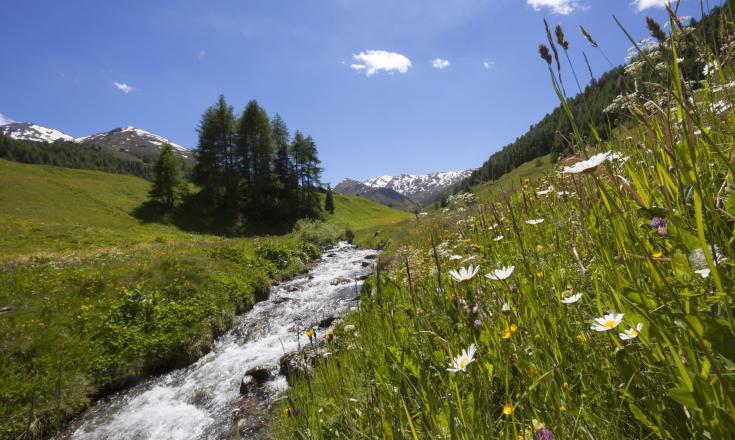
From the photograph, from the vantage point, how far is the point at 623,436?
1.22 metres

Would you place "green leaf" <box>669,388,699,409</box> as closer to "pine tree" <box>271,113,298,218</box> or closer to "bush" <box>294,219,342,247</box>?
"bush" <box>294,219,342,247</box>

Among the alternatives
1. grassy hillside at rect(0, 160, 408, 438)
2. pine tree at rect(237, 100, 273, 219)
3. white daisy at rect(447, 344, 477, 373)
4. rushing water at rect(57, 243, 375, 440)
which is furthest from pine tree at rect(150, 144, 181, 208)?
white daisy at rect(447, 344, 477, 373)

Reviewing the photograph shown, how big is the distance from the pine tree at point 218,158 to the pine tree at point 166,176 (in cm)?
364

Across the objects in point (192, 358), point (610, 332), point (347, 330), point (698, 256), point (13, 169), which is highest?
point (13, 169)

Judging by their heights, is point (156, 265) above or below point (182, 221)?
below

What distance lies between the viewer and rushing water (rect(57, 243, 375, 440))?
233 inches

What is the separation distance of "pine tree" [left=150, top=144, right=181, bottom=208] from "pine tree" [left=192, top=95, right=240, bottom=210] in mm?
3641

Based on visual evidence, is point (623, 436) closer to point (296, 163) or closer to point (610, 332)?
point (610, 332)

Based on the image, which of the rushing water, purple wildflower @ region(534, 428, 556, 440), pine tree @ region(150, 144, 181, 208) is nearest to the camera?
purple wildflower @ region(534, 428, 556, 440)

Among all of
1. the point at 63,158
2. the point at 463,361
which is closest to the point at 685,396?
the point at 463,361

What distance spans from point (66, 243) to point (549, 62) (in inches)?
1072

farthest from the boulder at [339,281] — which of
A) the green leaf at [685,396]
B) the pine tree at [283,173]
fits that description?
the pine tree at [283,173]

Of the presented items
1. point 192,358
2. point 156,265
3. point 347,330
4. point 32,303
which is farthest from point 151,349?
point 347,330

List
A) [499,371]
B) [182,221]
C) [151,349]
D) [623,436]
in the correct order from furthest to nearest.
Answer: [182,221], [151,349], [499,371], [623,436]
